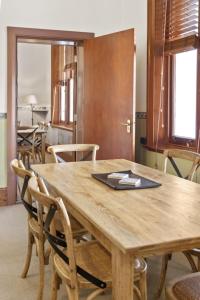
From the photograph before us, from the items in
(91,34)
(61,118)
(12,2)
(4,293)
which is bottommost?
(4,293)

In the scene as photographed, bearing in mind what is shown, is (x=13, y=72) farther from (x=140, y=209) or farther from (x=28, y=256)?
(x=140, y=209)

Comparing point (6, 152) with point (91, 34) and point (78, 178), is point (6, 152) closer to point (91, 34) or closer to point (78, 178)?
point (91, 34)

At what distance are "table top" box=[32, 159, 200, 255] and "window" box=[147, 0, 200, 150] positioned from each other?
1394mm

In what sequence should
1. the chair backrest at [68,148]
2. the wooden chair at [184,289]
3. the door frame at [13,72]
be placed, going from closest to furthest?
the wooden chair at [184,289] → the chair backrest at [68,148] → the door frame at [13,72]

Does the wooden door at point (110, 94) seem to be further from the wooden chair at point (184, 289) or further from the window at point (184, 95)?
the wooden chair at point (184, 289)

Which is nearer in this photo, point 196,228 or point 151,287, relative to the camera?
point 196,228

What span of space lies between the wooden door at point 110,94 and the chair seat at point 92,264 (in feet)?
7.04

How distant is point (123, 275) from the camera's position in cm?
131

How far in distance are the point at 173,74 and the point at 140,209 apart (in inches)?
102

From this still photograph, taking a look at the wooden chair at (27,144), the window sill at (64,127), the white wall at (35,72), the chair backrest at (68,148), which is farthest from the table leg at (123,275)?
the white wall at (35,72)

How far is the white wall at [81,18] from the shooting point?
4105 millimetres

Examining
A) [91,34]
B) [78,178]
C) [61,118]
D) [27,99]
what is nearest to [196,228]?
[78,178]

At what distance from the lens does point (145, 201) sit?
1.76m

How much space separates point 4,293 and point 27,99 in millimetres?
6246
